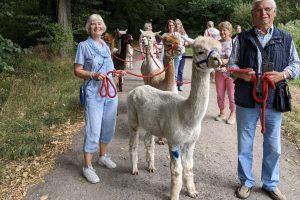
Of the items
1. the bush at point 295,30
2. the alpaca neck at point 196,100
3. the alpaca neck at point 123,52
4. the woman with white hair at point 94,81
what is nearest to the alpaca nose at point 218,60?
the alpaca neck at point 196,100

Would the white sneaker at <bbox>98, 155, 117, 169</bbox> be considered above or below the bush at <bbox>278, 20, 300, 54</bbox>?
below

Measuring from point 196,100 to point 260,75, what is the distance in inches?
30.1

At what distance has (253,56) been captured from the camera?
3.97 metres

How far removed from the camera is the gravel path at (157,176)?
14.6 ft

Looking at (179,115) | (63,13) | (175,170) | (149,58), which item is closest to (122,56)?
(149,58)

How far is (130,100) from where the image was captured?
488 cm

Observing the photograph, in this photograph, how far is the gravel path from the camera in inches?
175

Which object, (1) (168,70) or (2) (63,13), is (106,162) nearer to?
(1) (168,70)

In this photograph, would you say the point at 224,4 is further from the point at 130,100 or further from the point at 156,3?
the point at 130,100

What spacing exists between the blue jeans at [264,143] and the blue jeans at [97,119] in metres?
1.66

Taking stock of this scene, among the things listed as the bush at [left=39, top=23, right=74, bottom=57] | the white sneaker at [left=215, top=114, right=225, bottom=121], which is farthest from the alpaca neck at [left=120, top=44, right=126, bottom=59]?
the bush at [left=39, top=23, right=74, bottom=57]

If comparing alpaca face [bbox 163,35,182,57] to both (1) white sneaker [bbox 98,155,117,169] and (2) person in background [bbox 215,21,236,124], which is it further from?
(1) white sneaker [bbox 98,155,117,169]

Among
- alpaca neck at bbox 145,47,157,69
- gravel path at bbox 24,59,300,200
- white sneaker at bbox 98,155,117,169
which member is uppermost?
alpaca neck at bbox 145,47,157,69

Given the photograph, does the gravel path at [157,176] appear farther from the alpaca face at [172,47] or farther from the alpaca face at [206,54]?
the alpaca face at [206,54]
